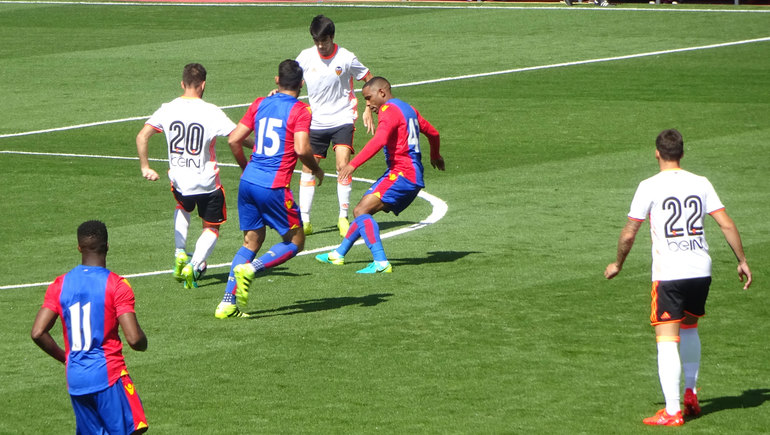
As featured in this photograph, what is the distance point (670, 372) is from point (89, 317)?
12.5 ft

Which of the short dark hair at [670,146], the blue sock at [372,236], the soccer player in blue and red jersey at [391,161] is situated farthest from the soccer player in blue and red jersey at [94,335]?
the soccer player in blue and red jersey at [391,161]

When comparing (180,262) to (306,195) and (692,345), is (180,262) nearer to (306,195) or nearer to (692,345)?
(306,195)

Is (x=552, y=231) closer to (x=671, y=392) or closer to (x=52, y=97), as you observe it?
(x=671, y=392)

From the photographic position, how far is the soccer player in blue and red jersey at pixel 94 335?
280 inches

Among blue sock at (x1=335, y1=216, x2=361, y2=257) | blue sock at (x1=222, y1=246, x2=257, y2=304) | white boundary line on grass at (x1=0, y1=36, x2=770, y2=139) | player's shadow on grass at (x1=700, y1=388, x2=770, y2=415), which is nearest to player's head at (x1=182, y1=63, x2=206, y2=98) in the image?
blue sock at (x1=222, y1=246, x2=257, y2=304)

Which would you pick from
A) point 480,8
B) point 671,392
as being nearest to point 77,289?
point 671,392

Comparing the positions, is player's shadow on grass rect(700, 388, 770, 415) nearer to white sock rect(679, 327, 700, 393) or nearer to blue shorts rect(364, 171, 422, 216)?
white sock rect(679, 327, 700, 393)

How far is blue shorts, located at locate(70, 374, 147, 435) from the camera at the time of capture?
23.5 feet

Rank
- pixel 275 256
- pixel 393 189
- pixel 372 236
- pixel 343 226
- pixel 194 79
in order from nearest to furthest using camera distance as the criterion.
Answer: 1. pixel 275 256
2. pixel 194 79
3. pixel 372 236
4. pixel 393 189
5. pixel 343 226

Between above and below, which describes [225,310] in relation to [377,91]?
below

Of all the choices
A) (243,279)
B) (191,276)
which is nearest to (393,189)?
(191,276)

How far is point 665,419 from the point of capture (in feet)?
28.7

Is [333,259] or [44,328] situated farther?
[333,259]

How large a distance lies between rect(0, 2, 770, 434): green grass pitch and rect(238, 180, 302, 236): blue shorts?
2.90 feet
